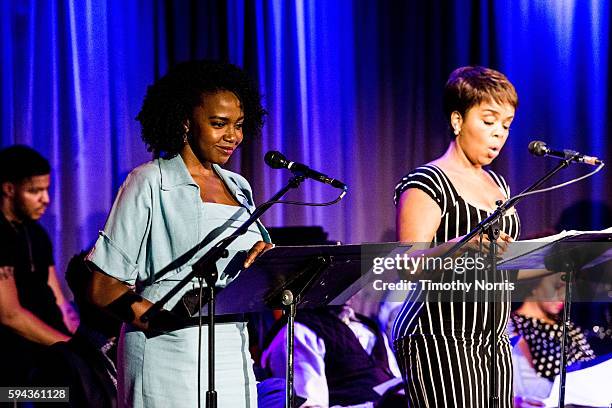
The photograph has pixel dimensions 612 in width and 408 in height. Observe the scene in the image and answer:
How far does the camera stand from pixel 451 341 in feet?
8.80

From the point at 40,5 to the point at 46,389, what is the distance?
1794 mm

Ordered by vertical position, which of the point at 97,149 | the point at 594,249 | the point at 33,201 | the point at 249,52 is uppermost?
the point at 249,52

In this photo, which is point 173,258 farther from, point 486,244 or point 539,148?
point 539,148

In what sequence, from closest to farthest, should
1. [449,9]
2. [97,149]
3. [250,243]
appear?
[250,243]
[97,149]
[449,9]

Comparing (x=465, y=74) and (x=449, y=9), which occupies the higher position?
(x=449, y=9)

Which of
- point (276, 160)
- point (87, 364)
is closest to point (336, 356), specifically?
point (87, 364)

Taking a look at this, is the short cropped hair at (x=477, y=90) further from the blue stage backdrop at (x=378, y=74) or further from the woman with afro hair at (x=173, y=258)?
the blue stage backdrop at (x=378, y=74)

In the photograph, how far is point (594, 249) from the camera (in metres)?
2.66

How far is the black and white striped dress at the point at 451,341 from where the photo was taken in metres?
2.66

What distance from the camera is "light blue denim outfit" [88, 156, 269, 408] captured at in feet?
7.52

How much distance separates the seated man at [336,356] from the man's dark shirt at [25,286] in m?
1.03

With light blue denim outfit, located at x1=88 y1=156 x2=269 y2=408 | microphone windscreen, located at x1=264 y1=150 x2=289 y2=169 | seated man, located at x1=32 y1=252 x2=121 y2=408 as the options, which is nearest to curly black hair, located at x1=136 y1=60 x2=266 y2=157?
light blue denim outfit, located at x1=88 y1=156 x2=269 y2=408

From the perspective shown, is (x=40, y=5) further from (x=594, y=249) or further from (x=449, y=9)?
(x=594, y=249)

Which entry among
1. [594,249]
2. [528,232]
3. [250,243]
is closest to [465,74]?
[594,249]
